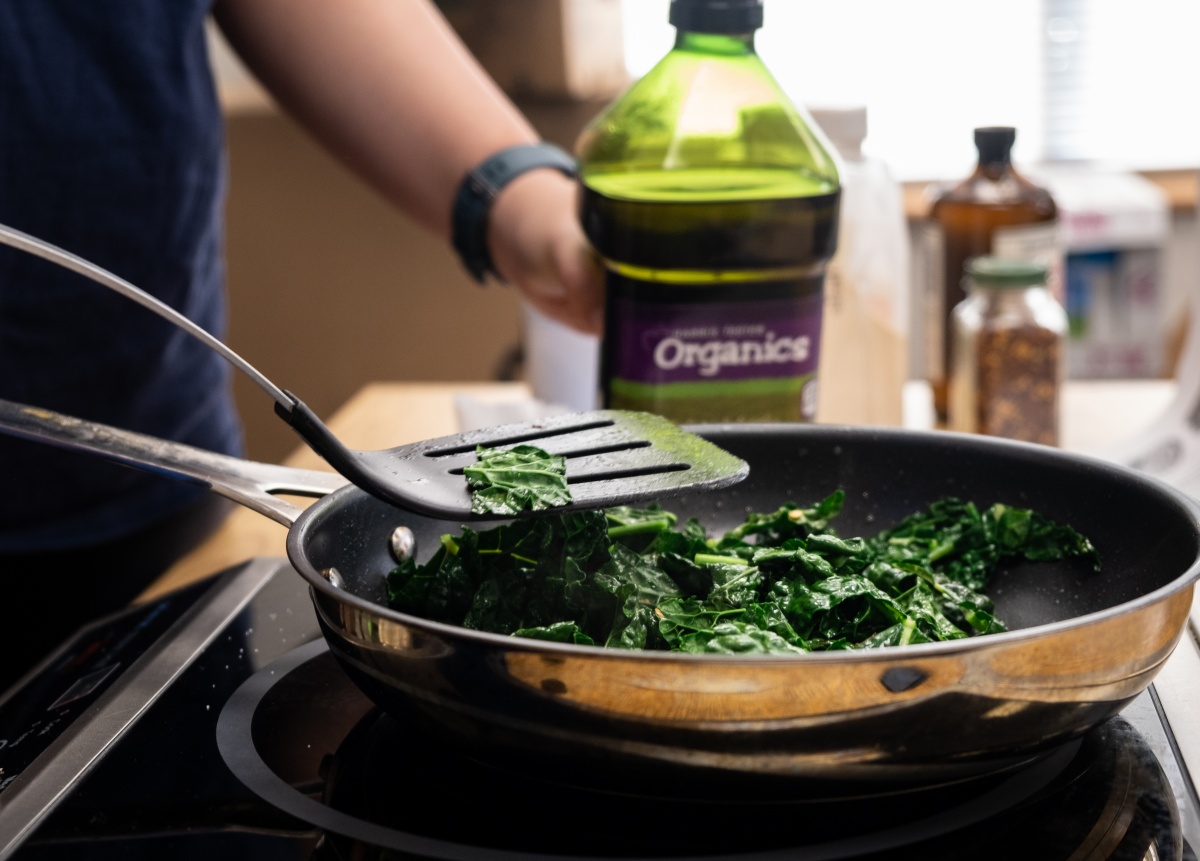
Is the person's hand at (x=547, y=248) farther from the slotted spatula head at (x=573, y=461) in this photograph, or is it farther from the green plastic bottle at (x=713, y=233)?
the slotted spatula head at (x=573, y=461)

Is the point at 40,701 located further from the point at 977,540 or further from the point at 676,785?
the point at 977,540

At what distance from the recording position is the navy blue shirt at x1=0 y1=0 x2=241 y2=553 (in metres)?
1.04

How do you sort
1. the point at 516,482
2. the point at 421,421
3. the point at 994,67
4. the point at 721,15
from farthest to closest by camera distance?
the point at 994,67, the point at 421,421, the point at 721,15, the point at 516,482

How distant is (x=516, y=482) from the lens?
0.57 metres

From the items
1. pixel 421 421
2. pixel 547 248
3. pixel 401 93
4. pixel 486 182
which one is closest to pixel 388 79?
pixel 401 93

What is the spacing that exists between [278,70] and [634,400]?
60 centimetres

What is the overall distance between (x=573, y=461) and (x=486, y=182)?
2.07ft

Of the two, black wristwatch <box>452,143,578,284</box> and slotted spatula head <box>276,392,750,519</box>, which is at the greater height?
black wristwatch <box>452,143,578,284</box>

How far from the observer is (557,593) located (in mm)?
588

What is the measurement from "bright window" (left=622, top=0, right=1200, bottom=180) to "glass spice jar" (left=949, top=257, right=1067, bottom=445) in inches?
85.1

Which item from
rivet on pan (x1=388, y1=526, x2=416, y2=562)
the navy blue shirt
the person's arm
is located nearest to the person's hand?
the person's arm

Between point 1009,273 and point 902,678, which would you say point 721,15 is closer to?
point 1009,273

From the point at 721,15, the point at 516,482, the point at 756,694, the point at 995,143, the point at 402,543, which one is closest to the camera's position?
the point at 756,694

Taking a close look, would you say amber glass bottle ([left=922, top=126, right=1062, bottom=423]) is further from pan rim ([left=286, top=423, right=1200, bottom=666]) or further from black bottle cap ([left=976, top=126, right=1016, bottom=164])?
pan rim ([left=286, top=423, right=1200, bottom=666])
